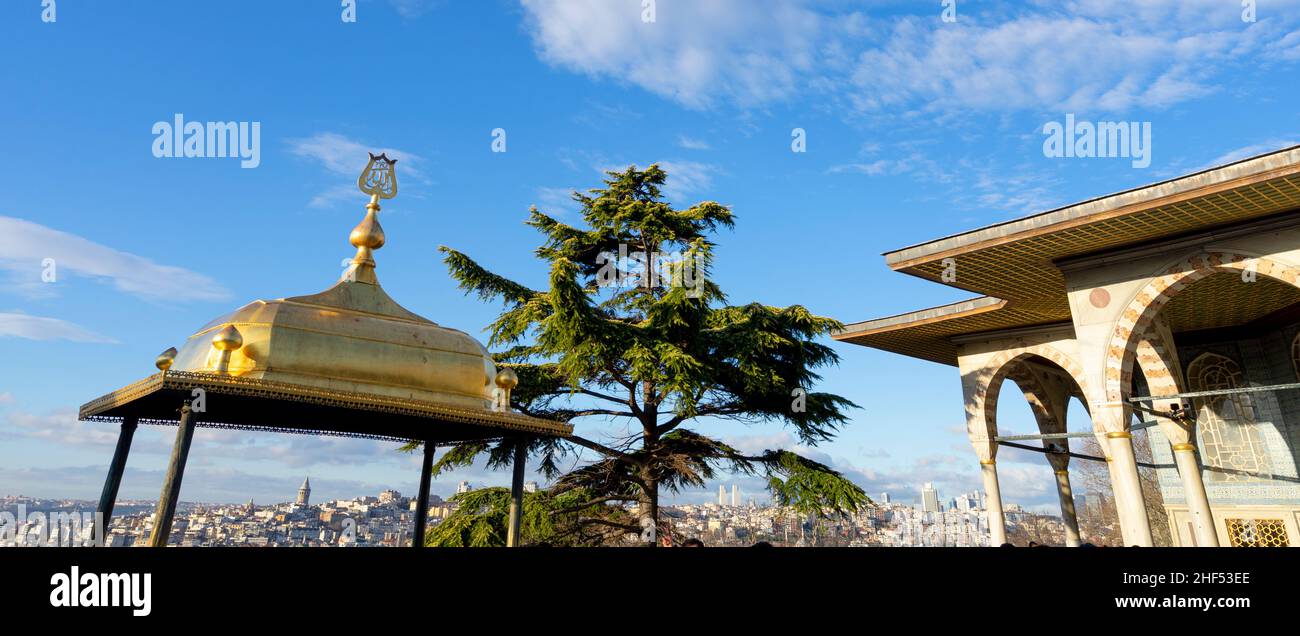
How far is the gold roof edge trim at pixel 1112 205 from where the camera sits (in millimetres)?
7156

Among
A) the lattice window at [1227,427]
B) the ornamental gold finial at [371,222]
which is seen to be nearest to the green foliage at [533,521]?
the ornamental gold finial at [371,222]

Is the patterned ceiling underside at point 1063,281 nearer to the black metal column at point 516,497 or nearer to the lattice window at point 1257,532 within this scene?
the lattice window at point 1257,532

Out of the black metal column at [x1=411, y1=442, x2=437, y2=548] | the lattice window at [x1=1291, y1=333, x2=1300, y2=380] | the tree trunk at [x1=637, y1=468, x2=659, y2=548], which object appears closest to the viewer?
the black metal column at [x1=411, y1=442, x2=437, y2=548]

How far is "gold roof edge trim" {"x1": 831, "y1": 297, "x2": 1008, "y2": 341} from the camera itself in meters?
12.3

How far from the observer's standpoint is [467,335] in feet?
29.9

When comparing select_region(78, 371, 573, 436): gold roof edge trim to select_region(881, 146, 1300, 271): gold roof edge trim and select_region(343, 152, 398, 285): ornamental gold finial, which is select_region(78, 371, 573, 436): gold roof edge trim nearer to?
select_region(343, 152, 398, 285): ornamental gold finial

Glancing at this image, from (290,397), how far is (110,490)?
1.92 meters

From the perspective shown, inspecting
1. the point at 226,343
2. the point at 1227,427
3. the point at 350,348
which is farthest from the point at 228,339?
the point at 1227,427

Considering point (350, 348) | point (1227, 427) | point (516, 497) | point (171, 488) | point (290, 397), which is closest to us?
point (171, 488)

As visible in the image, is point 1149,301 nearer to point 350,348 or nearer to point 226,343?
point 350,348

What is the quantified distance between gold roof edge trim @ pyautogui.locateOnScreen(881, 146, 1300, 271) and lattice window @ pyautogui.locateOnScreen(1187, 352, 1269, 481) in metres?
7.61

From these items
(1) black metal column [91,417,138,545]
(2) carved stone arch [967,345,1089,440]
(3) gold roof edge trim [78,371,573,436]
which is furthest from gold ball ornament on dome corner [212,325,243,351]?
(2) carved stone arch [967,345,1089,440]

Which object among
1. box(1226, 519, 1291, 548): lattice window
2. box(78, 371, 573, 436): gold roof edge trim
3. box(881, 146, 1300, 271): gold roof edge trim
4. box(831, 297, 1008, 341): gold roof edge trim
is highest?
box(881, 146, 1300, 271): gold roof edge trim

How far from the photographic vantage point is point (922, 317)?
13.0 metres
